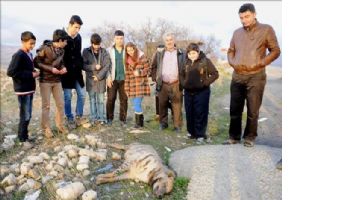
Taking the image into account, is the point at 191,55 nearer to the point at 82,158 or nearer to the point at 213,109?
the point at 82,158

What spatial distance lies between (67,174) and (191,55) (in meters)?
2.57

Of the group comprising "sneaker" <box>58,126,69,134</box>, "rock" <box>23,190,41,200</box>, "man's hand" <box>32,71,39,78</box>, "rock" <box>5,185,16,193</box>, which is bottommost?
"rock" <box>23,190,41,200</box>

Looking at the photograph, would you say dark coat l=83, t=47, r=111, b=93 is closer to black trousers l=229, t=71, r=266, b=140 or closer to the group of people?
the group of people

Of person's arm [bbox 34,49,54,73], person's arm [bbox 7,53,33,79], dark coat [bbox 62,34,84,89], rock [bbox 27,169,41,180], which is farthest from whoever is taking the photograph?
dark coat [bbox 62,34,84,89]

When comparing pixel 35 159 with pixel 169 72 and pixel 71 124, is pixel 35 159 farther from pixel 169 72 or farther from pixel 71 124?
pixel 169 72

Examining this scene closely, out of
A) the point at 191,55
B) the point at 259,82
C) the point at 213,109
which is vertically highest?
the point at 191,55

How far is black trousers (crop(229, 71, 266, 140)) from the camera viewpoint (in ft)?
16.2

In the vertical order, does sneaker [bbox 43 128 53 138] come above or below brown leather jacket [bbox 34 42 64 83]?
below

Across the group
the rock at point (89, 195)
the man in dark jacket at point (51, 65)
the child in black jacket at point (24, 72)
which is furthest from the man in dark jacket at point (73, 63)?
the rock at point (89, 195)

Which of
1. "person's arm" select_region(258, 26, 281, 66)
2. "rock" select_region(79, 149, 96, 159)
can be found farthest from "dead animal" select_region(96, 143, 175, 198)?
"person's arm" select_region(258, 26, 281, 66)

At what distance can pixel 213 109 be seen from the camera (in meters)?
9.97

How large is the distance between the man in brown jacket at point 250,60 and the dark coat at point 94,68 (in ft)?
6.83
